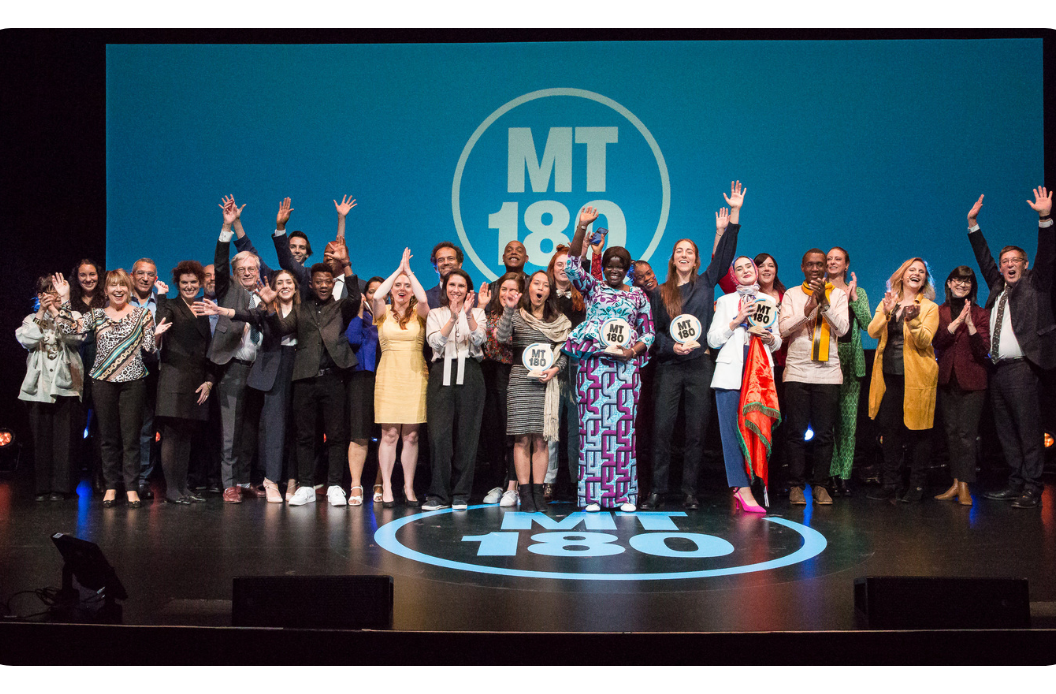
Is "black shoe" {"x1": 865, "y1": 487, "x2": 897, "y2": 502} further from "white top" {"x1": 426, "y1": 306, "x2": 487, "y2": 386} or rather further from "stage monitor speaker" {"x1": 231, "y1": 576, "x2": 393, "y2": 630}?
"stage monitor speaker" {"x1": 231, "y1": 576, "x2": 393, "y2": 630}

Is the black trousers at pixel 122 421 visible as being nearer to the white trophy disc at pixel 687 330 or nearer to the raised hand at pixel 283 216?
the raised hand at pixel 283 216

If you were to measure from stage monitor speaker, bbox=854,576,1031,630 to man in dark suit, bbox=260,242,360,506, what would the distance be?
10.7 ft

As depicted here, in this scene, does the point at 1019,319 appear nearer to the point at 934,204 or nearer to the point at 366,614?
the point at 934,204

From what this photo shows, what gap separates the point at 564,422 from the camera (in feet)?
18.4

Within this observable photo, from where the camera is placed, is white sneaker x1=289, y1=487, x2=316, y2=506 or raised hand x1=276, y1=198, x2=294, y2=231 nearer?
white sneaker x1=289, y1=487, x2=316, y2=506

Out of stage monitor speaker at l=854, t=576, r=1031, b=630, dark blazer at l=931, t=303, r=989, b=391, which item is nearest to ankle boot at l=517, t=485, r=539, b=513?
stage monitor speaker at l=854, t=576, r=1031, b=630

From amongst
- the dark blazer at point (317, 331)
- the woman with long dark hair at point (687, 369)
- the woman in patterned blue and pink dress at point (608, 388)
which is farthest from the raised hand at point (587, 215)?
the dark blazer at point (317, 331)

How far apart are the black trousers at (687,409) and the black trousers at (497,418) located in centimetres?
91

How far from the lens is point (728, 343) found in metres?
5.28

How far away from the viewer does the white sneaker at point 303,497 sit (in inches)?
212

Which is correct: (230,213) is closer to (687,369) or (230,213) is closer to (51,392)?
(51,392)

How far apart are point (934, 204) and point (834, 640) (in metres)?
4.44

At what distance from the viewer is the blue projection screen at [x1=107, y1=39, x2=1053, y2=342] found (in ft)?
21.1

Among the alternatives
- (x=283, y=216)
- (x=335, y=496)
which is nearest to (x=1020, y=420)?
(x=335, y=496)
